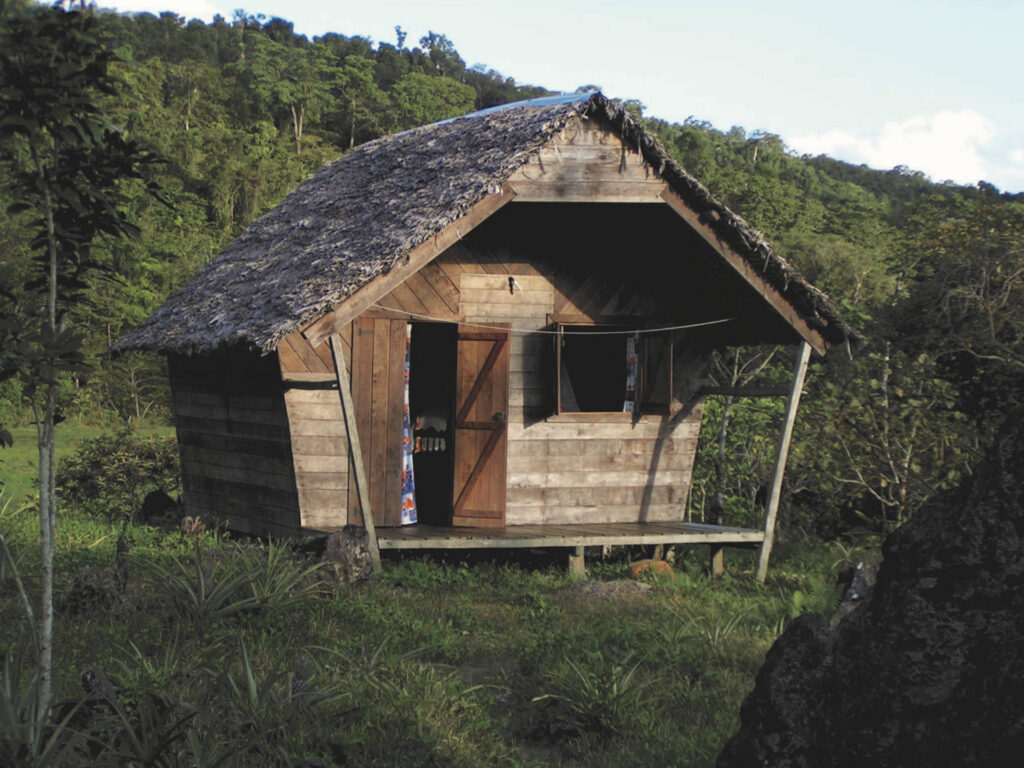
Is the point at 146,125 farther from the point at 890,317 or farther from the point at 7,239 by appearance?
the point at 890,317

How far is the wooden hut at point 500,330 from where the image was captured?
941 cm

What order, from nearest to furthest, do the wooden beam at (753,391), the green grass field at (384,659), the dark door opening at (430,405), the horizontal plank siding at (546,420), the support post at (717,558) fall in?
the green grass field at (384,659) < the horizontal plank siding at (546,420) < the wooden beam at (753,391) < the support post at (717,558) < the dark door opening at (430,405)

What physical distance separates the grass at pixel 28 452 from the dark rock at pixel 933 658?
12644mm

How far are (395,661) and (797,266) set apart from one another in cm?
1583

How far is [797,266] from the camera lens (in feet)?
65.8

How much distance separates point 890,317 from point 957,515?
9262 millimetres

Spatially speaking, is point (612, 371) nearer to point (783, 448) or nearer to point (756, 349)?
point (783, 448)

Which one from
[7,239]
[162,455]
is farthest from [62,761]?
[7,239]

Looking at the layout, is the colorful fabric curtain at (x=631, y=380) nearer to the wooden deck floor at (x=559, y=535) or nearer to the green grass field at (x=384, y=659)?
the wooden deck floor at (x=559, y=535)

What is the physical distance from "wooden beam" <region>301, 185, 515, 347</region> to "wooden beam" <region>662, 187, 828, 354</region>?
5.26 ft

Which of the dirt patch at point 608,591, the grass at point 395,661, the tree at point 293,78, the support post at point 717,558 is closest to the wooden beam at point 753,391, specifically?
the support post at point 717,558

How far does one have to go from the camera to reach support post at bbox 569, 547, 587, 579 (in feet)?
33.4

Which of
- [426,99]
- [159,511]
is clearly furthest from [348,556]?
[426,99]

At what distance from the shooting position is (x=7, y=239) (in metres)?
24.4
